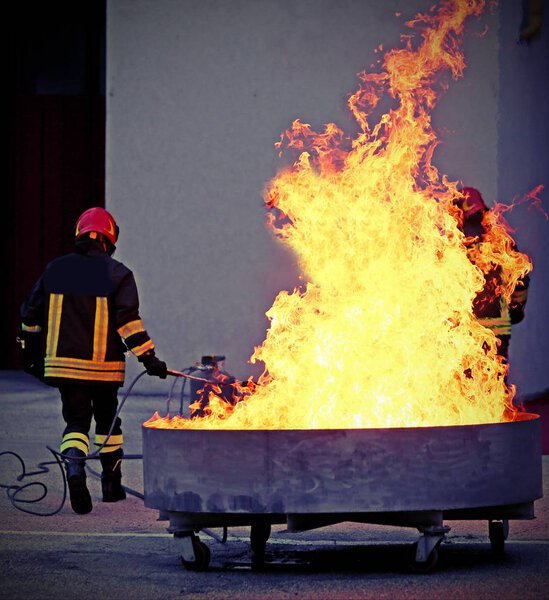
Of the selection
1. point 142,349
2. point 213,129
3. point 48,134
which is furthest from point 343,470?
point 48,134

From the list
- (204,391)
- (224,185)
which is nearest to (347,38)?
(224,185)

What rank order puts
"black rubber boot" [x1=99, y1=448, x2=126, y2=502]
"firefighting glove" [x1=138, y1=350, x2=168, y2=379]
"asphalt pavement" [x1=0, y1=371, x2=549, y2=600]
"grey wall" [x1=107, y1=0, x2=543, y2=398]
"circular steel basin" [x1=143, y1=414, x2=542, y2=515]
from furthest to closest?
1. "grey wall" [x1=107, y1=0, x2=543, y2=398]
2. "black rubber boot" [x1=99, y1=448, x2=126, y2=502]
3. "firefighting glove" [x1=138, y1=350, x2=168, y2=379]
4. "circular steel basin" [x1=143, y1=414, x2=542, y2=515]
5. "asphalt pavement" [x1=0, y1=371, x2=549, y2=600]

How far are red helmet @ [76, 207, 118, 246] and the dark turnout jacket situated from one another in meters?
0.20

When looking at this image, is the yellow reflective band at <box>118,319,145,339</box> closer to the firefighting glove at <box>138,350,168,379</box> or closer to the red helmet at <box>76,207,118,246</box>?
the firefighting glove at <box>138,350,168,379</box>

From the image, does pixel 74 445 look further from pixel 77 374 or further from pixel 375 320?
pixel 375 320

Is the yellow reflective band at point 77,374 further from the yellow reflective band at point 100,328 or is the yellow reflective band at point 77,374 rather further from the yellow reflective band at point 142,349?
the yellow reflective band at point 142,349

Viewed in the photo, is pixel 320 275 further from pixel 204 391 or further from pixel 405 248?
pixel 204 391

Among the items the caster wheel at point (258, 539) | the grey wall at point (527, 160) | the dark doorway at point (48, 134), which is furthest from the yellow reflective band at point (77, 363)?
the dark doorway at point (48, 134)

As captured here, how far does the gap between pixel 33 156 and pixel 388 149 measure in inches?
359

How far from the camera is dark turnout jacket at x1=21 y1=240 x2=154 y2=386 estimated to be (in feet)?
24.0

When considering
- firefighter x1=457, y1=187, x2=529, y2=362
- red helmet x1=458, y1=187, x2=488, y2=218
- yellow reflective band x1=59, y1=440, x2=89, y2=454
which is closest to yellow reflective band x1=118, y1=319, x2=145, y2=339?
yellow reflective band x1=59, y1=440, x2=89, y2=454

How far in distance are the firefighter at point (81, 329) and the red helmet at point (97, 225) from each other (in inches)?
2.1

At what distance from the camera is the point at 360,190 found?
251 inches

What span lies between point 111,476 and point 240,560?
1.93 metres
